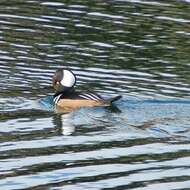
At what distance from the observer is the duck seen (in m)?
17.5

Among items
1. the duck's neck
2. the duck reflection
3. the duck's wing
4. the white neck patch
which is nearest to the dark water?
the duck reflection

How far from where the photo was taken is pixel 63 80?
18.6m

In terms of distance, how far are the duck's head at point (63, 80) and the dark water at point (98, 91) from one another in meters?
0.32

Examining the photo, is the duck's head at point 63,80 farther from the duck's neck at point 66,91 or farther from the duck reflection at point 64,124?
the duck reflection at point 64,124

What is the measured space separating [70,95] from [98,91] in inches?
26.8

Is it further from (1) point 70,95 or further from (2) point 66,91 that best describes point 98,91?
(1) point 70,95

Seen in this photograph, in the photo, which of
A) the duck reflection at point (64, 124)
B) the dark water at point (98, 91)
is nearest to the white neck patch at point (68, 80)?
the dark water at point (98, 91)

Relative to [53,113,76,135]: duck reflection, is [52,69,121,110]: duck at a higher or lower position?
higher

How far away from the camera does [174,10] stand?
2556 centimetres

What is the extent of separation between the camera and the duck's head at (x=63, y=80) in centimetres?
1856

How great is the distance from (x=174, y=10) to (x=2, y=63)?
20.4ft

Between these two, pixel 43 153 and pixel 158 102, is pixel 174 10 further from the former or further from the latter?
pixel 43 153

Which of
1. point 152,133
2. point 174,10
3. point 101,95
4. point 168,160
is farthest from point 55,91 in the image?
point 174,10

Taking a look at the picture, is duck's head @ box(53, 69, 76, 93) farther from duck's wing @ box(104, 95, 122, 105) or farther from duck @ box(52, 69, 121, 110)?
duck's wing @ box(104, 95, 122, 105)
